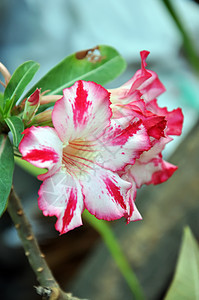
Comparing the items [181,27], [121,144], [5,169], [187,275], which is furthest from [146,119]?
[181,27]

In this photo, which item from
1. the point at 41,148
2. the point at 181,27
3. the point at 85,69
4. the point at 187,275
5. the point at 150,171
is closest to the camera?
the point at 41,148

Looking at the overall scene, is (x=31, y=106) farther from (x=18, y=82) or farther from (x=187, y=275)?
(x=187, y=275)

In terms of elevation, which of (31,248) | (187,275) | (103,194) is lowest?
(187,275)

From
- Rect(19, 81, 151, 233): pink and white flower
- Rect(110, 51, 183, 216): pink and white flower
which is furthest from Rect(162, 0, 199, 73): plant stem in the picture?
Rect(19, 81, 151, 233): pink and white flower

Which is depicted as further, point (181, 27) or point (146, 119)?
point (181, 27)

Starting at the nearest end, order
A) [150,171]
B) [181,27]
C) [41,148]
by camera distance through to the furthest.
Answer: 1. [41,148]
2. [150,171]
3. [181,27]

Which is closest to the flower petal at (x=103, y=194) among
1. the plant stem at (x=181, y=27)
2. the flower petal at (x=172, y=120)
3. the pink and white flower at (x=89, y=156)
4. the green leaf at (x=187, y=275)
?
the pink and white flower at (x=89, y=156)

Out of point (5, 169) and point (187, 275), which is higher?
point (5, 169)
